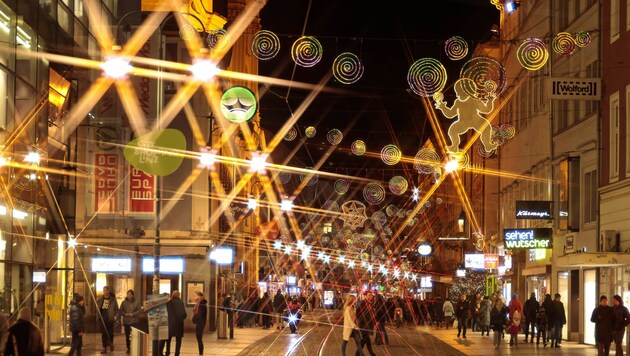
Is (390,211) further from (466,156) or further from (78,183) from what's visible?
(78,183)

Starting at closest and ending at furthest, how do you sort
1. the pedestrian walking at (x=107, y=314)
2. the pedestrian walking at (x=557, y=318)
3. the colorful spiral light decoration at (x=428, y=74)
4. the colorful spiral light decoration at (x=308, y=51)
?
1. the colorful spiral light decoration at (x=308, y=51)
2. the colorful spiral light decoration at (x=428, y=74)
3. the pedestrian walking at (x=107, y=314)
4. the pedestrian walking at (x=557, y=318)

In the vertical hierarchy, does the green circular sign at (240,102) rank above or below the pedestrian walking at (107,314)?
above

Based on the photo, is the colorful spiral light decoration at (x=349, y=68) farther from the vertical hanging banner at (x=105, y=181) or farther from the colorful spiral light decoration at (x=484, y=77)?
the vertical hanging banner at (x=105, y=181)

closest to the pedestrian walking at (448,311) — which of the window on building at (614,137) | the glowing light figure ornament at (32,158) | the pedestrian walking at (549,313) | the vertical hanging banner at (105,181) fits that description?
the pedestrian walking at (549,313)

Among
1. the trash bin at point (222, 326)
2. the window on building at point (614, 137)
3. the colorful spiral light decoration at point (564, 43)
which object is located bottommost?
the trash bin at point (222, 326)

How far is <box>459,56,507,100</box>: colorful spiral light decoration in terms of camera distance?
86.0 feet

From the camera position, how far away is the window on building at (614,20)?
3274 centimetres

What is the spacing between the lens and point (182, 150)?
43562mm

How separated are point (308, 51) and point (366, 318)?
31.0ft

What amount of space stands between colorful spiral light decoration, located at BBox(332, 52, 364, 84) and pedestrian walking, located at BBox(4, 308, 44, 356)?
446 inches

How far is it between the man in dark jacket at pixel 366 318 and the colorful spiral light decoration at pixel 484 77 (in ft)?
22.8

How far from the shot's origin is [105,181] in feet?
123

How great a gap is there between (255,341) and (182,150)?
366 inches

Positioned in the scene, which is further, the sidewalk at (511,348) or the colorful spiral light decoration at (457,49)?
the sidewalk at (511,348)
